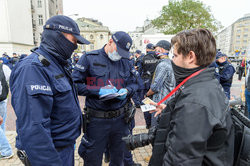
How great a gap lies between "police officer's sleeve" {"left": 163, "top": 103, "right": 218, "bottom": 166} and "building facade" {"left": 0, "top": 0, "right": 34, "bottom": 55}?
81.1ft

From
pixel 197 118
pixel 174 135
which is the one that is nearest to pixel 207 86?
pixel 197 118

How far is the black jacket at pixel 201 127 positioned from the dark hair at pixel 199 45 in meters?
0.10

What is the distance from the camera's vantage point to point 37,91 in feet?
4.08

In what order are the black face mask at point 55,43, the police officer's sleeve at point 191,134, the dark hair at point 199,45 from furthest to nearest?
the black face mask at point 55,43
the dark hair at point 199,45
the police officer's sleeve at point 191,134

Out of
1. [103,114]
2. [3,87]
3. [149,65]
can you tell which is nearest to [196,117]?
[103,114]

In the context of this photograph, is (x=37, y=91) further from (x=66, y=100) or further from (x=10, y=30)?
(x=10, y=30)

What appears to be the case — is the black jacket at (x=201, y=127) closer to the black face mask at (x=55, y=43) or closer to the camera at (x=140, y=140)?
the camera at (x=140, y=140)

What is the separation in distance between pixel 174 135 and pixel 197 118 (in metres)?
0.20

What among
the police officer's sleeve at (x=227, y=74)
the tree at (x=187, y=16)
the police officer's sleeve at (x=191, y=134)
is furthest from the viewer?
the tree at (x=187, y=16)

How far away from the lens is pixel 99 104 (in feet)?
7.54

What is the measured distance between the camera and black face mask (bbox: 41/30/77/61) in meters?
1.49

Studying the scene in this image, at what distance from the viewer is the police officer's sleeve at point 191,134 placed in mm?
979

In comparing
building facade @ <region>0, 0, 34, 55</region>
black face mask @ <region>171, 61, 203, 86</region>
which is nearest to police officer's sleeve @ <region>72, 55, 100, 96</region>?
black face mask @ <region>171, 61, 203, 86</region>

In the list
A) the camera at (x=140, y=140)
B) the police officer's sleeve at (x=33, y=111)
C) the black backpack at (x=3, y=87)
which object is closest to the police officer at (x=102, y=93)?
the camera at (x=140, y=140)
